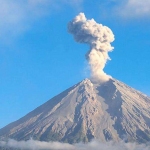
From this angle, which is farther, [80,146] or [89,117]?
[89,117]

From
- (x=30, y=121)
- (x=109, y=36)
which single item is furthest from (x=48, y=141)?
(x=109, y=36)

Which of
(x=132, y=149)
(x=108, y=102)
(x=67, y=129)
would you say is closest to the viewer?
(x=132, y=149)

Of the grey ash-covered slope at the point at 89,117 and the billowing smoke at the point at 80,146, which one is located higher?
the grey ash-covered slope at the point at 89,117

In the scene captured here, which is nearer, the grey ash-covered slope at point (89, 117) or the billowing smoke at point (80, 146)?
the billowing smoke at point (80, 146)

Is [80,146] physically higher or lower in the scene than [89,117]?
lower

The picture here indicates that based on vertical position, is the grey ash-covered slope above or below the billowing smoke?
above

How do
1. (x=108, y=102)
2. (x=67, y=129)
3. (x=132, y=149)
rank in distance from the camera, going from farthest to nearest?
(x=108, y=102) → (x=67, y=129) → (x=132, y=149)

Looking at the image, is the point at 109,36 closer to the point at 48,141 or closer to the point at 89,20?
the point at 89,20

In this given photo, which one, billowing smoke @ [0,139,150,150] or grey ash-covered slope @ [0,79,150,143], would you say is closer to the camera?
billowing smoke @ [0,139,150,150]
